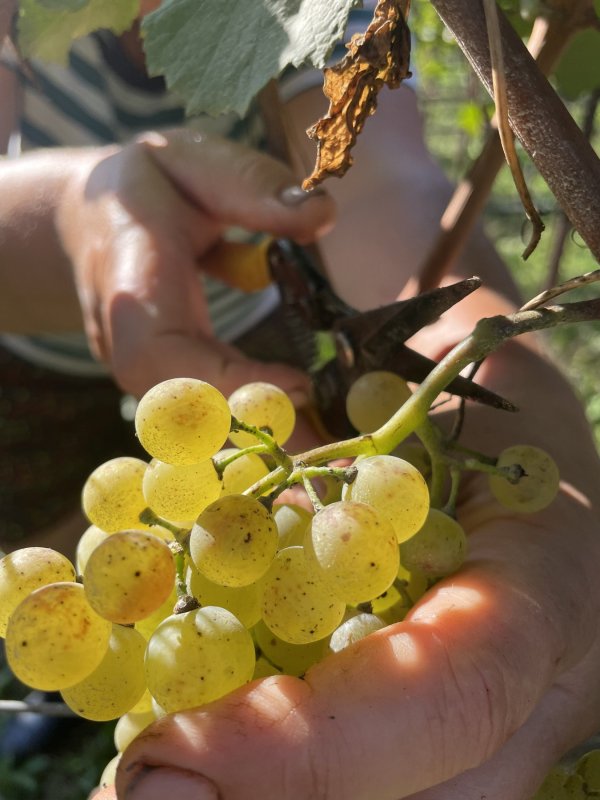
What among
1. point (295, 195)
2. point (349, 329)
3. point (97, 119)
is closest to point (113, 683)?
point (349, 329)

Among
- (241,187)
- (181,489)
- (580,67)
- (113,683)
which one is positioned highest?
(580,67)

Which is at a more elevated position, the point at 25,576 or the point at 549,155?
the point at 549,155

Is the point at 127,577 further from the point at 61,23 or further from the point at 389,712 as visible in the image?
the point at 61,23

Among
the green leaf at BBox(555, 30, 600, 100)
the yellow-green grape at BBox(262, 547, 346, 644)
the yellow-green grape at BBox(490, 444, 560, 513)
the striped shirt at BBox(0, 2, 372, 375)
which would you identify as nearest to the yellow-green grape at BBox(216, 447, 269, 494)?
the yellow-green grape at BBox(262, 547, 346, 644)

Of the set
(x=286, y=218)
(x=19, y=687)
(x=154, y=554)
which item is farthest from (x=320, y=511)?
(x=19, y=687)

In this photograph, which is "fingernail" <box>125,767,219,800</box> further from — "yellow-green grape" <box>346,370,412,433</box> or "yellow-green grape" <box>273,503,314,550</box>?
"yellow-green grape" <box>346,370,412,433</box>

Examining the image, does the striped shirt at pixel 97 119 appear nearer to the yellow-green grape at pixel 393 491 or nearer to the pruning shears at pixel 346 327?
the pruning shears at pixel 346 327

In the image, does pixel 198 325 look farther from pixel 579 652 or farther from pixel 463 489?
pixel 579 652
